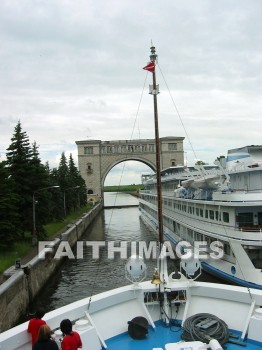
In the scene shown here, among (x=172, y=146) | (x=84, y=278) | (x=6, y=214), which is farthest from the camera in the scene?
(x=172, y=146)

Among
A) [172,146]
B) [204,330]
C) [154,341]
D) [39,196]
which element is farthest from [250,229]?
[172,146]

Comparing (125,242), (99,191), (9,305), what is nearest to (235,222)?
(9,305)

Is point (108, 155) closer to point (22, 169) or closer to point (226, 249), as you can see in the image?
point (22, 169)

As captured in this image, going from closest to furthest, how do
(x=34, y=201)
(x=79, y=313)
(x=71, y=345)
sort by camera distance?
(x=71, y=345), (x=79, y=313), (x=34, y=201)

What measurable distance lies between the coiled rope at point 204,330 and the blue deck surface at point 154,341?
244 millimetres

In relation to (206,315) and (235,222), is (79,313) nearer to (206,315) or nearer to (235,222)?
(206,315)

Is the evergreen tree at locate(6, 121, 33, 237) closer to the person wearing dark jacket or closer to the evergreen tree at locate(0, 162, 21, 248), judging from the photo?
the evergreen tree at locate(0, 162, 21, 248)

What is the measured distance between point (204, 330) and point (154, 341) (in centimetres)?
117

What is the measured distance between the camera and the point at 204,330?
8414mm

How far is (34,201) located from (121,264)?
9.14m

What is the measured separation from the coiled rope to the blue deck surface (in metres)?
0.24

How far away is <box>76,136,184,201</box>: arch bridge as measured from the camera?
115562 mm

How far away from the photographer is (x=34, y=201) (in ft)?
106

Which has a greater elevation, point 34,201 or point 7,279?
point 34,201
